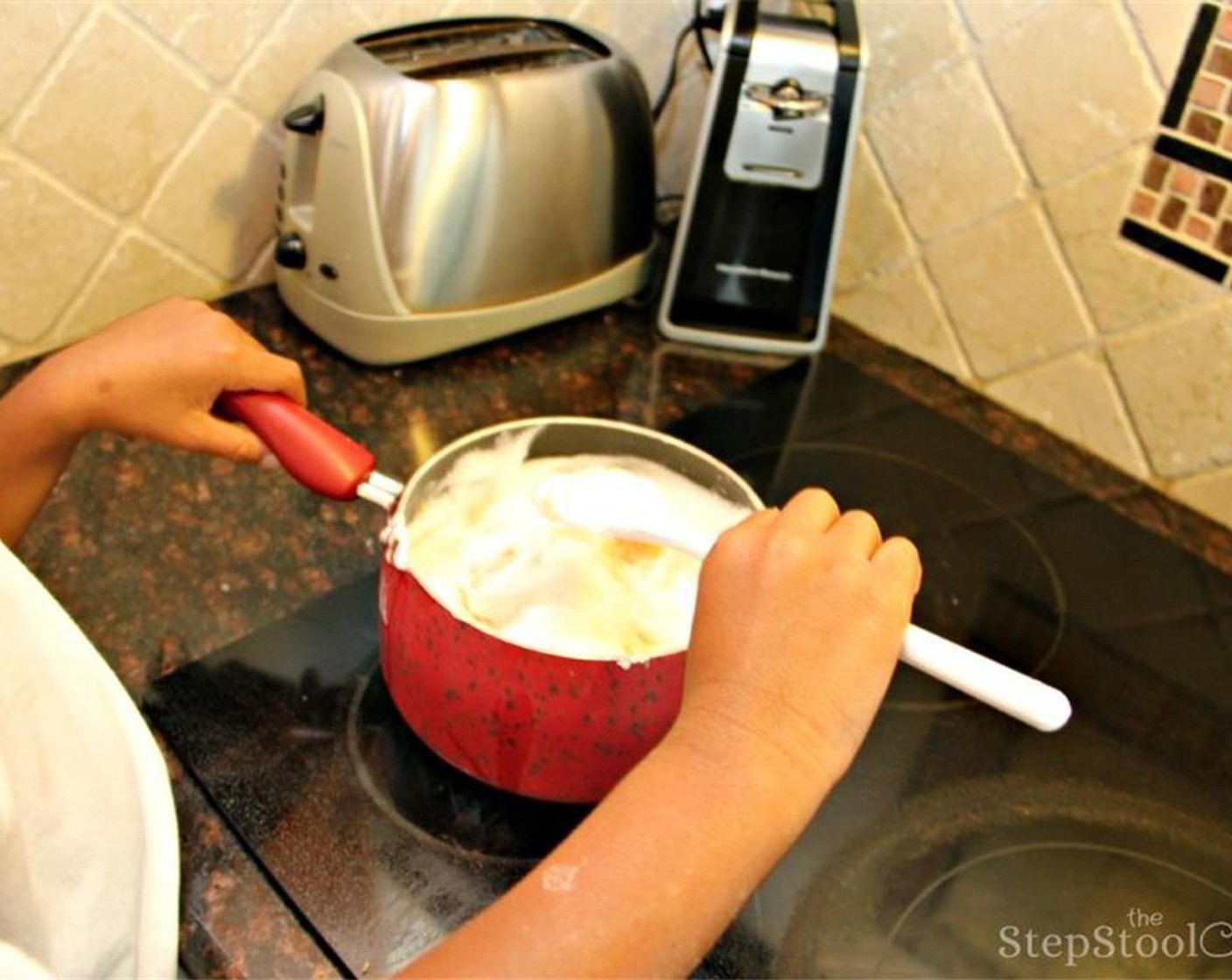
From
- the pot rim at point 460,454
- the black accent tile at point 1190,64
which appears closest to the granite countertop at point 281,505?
the pot rim at point 460,454

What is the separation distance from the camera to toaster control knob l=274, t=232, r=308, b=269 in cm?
82

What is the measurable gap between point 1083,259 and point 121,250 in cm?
66

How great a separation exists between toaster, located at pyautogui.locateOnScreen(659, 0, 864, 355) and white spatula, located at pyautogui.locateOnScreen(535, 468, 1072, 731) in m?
0.33

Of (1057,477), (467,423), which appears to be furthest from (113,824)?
(1057,477)

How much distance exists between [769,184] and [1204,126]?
0.92 feet

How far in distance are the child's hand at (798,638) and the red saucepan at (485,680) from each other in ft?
0.13

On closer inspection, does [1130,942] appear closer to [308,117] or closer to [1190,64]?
[1190,64]

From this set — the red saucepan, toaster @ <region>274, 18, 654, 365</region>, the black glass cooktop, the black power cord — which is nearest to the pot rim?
the red saucepan

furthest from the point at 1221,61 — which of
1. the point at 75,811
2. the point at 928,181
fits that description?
the point at 75,811

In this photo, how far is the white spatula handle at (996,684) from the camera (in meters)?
0.46

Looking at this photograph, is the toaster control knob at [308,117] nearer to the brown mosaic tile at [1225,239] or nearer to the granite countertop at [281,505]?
the granite countertop at [281,505]

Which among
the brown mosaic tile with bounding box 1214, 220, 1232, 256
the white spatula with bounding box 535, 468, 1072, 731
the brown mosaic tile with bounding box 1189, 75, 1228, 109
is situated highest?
the brown mosaic tile with bounding box 1189, 75, 1228, 109

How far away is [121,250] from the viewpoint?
0.82 m

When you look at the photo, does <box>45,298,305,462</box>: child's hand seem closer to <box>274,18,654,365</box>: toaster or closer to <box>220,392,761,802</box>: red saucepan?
<box>220,392,761,802</box>: red saucepan
